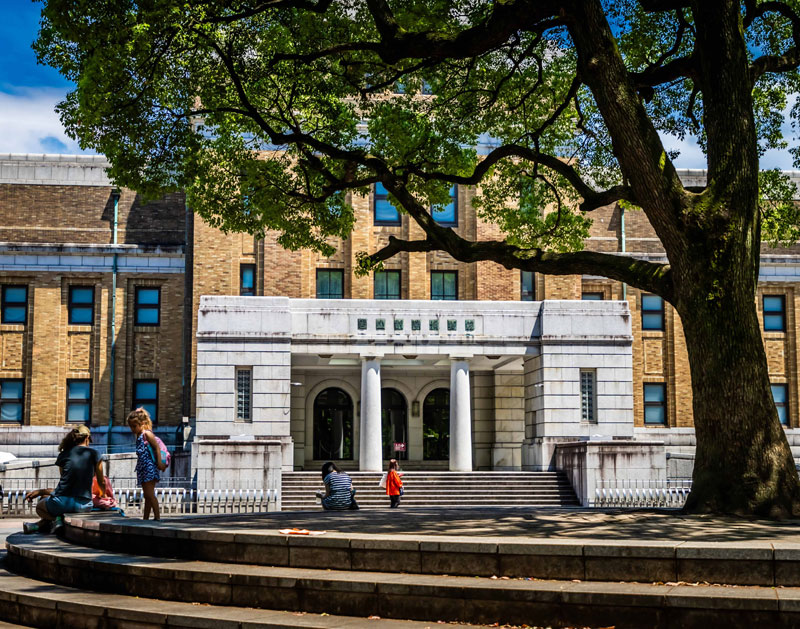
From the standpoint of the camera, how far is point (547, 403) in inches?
1246

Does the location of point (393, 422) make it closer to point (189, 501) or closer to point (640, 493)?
point (640, 493)

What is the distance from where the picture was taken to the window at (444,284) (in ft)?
126

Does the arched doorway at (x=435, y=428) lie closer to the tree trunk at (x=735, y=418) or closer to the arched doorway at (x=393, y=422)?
the arched doorway at (x=393, y=422)

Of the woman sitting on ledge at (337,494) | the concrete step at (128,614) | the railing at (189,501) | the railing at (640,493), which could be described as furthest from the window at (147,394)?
the concrete step at (128,614)

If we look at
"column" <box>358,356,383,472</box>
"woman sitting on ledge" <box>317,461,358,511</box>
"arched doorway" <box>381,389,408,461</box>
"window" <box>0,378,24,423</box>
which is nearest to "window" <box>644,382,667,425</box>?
"arched doorway" <box>381,389,408,461</box>

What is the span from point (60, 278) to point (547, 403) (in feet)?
67.2

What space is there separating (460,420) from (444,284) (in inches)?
328

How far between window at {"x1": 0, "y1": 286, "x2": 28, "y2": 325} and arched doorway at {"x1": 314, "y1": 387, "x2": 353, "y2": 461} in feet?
41.2

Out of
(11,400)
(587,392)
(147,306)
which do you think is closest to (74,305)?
(147,306)

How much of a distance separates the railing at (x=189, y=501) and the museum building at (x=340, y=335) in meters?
4.52

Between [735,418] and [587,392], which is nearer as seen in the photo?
[735,418]

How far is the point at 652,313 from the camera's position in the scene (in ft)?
134

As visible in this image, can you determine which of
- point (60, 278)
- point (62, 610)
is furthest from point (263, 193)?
point (60, 278)

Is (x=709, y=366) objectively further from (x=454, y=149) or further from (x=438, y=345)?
(x=438, y=345)
